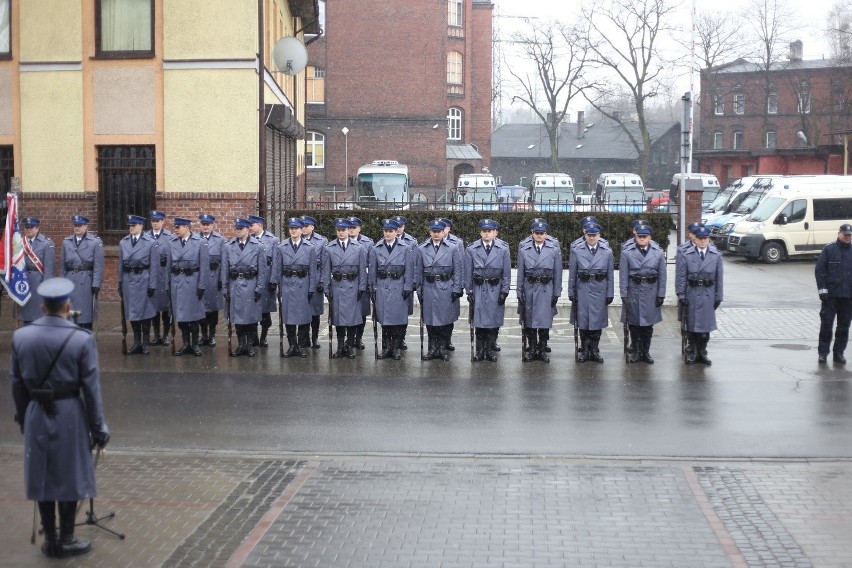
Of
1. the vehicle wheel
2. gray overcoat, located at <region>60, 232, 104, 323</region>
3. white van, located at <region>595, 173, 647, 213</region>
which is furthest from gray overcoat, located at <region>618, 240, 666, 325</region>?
the vehicle wheel

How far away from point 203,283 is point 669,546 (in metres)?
9.50

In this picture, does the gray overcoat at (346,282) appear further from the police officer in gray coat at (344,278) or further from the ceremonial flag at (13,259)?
the ceremonial flag at (13,259)

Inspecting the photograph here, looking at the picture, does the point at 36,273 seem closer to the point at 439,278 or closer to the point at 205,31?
the point at 439,278

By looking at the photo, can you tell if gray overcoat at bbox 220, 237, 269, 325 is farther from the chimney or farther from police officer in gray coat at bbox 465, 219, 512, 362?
the chimney

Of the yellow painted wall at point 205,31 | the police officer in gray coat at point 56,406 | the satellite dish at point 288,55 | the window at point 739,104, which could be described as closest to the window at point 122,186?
the yellow painted wall at point 205,31

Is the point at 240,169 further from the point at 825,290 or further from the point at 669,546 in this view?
the point at 669,546

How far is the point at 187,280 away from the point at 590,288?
550 cm

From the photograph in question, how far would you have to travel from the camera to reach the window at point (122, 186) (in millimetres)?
21000

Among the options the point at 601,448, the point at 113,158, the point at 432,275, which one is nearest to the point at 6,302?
the point at 113,158

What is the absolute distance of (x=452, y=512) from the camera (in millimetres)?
8281

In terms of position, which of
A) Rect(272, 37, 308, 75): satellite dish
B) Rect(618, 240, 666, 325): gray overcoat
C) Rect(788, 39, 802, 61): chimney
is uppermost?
Rect(788, 39, 802, 61): chimney

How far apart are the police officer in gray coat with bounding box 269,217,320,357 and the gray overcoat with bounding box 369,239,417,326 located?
0.83 m

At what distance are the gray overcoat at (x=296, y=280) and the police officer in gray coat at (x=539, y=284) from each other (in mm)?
2834

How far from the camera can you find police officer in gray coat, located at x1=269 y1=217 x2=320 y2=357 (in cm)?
1536
